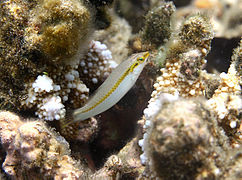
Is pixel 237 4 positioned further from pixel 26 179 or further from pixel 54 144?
pixel 26 179

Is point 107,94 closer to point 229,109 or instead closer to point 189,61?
point 189,61

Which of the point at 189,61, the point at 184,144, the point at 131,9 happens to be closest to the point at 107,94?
the point at 189,61

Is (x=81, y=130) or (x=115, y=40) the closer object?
(x=81, y=130)

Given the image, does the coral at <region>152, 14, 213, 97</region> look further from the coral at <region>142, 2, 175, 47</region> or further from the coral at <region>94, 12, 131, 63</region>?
the coral at <region>94, 12, 131, 63</region>

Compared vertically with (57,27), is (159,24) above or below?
below

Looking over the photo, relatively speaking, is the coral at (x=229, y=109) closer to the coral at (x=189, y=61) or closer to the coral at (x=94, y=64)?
the coral at (x=189, y=61)

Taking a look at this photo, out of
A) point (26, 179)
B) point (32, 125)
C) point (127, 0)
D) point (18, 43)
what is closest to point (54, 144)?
point (32, 125)

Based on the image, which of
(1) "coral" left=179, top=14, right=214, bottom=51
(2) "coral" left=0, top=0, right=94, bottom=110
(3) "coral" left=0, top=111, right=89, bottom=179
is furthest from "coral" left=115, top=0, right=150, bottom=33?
(3) "coral" left=0, top=111, right=89, bottom=179
